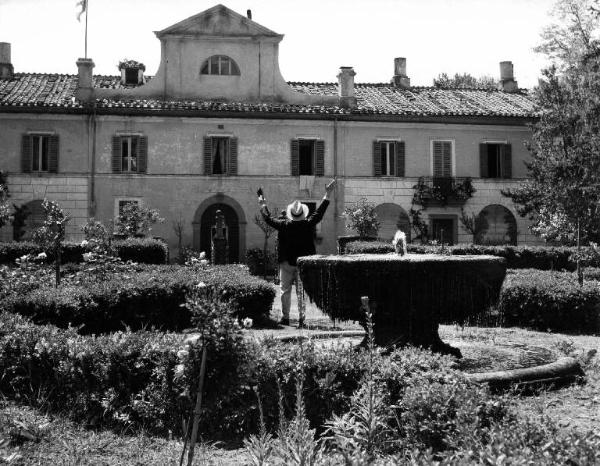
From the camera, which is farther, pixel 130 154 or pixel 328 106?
pixel 328 106

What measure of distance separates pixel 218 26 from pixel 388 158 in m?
8.95

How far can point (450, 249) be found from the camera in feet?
63.7

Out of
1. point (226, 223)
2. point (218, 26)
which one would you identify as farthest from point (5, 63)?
point (226, 223)

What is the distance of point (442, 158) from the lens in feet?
87.6

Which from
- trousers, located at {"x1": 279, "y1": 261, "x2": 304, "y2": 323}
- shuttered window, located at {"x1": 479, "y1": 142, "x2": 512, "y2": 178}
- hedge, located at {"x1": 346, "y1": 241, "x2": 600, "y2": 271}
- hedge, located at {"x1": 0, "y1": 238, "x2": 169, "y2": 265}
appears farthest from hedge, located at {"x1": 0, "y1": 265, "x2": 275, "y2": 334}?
shuttered window, located at {"x1": 479, "y1": 142, "x2": 512, "y2": 178}

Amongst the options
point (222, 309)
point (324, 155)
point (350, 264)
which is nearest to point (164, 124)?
point (324, 155)

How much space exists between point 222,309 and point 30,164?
23.4 meters

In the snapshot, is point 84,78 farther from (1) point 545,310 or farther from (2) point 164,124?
(1) point 545,310

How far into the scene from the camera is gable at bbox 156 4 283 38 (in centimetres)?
2605

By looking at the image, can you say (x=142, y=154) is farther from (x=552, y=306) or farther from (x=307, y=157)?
(x=552, y=306)

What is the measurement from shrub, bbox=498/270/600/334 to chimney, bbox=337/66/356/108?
658 inches

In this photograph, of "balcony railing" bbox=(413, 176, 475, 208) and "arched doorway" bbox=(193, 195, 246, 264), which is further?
"balcony railing" bbox=(413, 176, 475, 208)

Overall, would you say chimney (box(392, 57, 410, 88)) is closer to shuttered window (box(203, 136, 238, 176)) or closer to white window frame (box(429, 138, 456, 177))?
white window frame (box(429, 138, 456, 177))

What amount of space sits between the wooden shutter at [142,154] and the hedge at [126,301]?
14597mm
